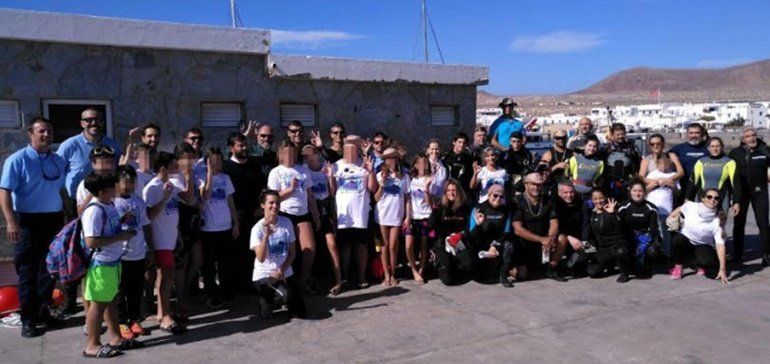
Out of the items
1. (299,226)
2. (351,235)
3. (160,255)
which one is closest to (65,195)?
(160,255)

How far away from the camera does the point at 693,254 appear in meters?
7.09

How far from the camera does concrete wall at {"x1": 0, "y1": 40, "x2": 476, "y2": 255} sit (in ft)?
22.1

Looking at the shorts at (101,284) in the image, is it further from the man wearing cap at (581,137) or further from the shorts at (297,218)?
the man wearing cap at (581,137)

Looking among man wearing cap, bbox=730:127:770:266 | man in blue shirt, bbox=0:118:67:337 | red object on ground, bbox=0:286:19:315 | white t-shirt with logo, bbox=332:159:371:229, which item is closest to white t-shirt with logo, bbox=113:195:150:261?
man in blue shirt, bbox=0:118:67:337

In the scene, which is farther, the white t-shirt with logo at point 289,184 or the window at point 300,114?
the window at point 300,114

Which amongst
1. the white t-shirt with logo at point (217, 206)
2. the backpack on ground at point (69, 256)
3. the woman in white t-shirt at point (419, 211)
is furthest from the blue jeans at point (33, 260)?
the woman in white t-shirt at point (419, 211)

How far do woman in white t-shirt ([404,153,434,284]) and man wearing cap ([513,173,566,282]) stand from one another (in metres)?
1.02

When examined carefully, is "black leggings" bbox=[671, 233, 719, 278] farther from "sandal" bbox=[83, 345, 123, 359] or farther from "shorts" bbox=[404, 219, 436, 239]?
"sandal" bbox=[83, 345, 123, 359]

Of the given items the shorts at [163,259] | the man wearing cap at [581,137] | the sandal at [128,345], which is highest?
the man wearing cap at [581,137]

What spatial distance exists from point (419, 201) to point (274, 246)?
1870 mm

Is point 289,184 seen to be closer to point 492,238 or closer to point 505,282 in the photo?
point 492,238

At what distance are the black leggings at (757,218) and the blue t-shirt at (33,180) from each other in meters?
7.61

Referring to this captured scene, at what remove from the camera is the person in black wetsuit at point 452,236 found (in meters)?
6.69

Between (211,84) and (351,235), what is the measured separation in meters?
2.83
